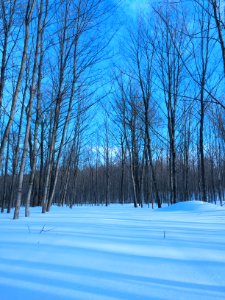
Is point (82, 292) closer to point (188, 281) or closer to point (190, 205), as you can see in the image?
point (188, 281)

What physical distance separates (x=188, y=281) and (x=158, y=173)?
142ft

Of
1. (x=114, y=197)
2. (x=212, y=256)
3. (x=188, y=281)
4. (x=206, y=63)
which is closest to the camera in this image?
(x=188, y=281)

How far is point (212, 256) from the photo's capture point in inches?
92.0

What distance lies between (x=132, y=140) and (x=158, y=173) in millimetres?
25936

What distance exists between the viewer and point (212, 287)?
5.56ft

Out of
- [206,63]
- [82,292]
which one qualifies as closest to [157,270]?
[82,292]

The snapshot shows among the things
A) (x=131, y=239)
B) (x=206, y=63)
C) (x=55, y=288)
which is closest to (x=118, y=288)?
(x=55, y=288)

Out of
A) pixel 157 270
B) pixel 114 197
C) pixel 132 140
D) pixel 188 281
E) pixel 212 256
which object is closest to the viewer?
pixel 188 281

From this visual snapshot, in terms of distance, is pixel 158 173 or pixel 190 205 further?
pixel 158 173

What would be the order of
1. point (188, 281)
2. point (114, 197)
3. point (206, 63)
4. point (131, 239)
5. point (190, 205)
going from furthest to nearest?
point (114, 197)
point (206, 63)
point (190, 205)
point (131, 239)
point (188, 281)

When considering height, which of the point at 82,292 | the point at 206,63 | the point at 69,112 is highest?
the point at 206,63

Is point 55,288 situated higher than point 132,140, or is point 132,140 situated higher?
point 132,140

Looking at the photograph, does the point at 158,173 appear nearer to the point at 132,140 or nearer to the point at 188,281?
the point at 132,140

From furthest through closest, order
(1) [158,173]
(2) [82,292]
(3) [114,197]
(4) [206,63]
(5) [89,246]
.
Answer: (3) [114,197] → (1) [158,173] → (4) [206,63] → (5) [89,246] → (2) [82,292]
